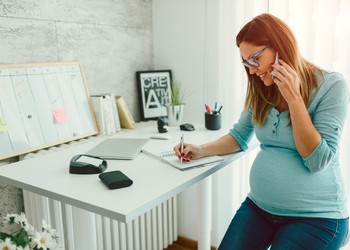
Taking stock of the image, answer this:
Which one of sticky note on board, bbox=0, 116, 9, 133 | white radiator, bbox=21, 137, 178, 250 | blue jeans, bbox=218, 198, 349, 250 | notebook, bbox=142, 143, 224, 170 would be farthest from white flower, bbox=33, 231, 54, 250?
sticky note on board, bbox=0, 116, 9, 133

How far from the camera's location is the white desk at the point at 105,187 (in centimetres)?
94

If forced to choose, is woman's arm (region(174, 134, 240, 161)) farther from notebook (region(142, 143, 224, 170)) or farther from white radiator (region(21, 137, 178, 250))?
white radiator (region(21, 137, 178, 250))

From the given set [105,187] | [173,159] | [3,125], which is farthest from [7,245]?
[3,125]

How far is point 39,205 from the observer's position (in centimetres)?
148

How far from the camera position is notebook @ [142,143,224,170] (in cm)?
124

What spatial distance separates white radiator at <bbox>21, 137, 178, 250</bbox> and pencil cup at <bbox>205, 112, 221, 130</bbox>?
0.63 metres

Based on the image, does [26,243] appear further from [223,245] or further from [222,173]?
[222,173]

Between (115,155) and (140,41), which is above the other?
(140,41)

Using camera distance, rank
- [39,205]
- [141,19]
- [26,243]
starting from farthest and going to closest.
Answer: [141,19] → [39,205] → [26,243]

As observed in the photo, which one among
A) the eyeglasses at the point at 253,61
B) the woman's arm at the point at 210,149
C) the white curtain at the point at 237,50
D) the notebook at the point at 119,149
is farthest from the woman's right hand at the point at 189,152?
the white curtain at the point at 237,50

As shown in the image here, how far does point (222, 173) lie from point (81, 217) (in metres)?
1.08

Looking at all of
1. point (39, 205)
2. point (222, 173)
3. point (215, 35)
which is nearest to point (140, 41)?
point (215, 35)

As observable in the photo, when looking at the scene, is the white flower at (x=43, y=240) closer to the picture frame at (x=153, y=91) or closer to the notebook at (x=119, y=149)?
the notebook at (x=119, y=149)

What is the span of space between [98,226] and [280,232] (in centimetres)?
94
